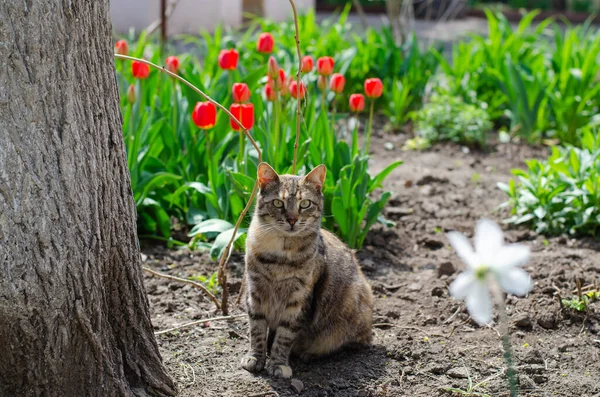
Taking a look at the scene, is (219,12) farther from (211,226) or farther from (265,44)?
(211,226)

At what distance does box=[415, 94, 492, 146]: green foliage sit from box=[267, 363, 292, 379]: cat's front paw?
401cm

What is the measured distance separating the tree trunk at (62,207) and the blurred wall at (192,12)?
30.3 feet

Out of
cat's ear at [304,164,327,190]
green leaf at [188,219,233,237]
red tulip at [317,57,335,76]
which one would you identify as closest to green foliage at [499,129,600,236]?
red tulip at [317,57,335,76]

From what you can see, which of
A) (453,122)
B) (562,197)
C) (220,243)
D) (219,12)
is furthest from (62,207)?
(219,12)

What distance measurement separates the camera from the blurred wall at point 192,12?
1245 centimetres

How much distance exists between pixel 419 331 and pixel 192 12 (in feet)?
34.9

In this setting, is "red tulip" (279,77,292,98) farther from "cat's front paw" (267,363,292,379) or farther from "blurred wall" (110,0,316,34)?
"blurred wall" (110,0,316,34)

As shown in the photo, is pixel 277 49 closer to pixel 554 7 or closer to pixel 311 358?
pixel 311 358

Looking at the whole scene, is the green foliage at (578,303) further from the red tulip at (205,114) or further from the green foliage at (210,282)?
the red tulip at (205,114)

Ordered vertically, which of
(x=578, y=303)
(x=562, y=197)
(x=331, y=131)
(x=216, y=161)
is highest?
(x=331, y=131)

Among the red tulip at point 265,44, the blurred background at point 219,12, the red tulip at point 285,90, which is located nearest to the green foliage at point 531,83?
the blurred background at point 219,12

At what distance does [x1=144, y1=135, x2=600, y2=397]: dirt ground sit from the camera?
3.07 metres

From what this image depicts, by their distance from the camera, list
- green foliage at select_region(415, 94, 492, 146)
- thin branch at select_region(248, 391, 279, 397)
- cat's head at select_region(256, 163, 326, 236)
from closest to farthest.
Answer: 1. thin branch at select_region(248, 391, 279, 397)
2. cat's head at select_region(256, 163, 326, 236)
3. green foliage at select_region(415, 94, 492, 146)

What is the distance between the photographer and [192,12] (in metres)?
13.2
